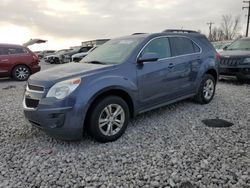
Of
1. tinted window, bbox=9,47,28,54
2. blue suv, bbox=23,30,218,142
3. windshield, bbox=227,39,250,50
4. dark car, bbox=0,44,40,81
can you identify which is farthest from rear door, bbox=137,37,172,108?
tinted window, bbox=9,47,28,54

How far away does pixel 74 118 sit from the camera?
359 cm

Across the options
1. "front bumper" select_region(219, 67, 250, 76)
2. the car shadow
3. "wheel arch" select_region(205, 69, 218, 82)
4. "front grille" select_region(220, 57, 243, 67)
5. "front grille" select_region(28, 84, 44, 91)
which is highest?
"front grille" select_region(220, 57, 243, 67)

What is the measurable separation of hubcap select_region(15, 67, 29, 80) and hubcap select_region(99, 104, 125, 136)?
338 inches

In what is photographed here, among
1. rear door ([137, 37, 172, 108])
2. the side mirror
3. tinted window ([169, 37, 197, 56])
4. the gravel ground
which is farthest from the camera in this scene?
tinted window ([169, 37, 197, 56])

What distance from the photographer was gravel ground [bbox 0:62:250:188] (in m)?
3.01

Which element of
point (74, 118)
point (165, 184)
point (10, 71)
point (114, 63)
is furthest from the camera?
point (10, 71)

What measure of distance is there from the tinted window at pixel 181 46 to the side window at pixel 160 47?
0.16 meters

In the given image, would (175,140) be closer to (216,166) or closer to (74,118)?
(216,166)

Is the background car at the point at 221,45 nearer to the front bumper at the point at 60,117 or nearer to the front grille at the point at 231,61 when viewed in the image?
the front grille at the point at 231,61

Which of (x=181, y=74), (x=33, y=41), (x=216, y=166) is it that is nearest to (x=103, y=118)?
(x=216, y=166)

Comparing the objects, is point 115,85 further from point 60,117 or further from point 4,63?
point 4,63

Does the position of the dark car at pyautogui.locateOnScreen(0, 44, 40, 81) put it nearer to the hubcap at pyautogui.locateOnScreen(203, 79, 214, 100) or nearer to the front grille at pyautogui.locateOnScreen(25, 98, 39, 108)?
the front grille at pyautogui.locateOnScreen(25, 98, 39, 108)

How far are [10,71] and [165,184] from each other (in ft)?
33.0

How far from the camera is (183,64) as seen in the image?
521 cm
